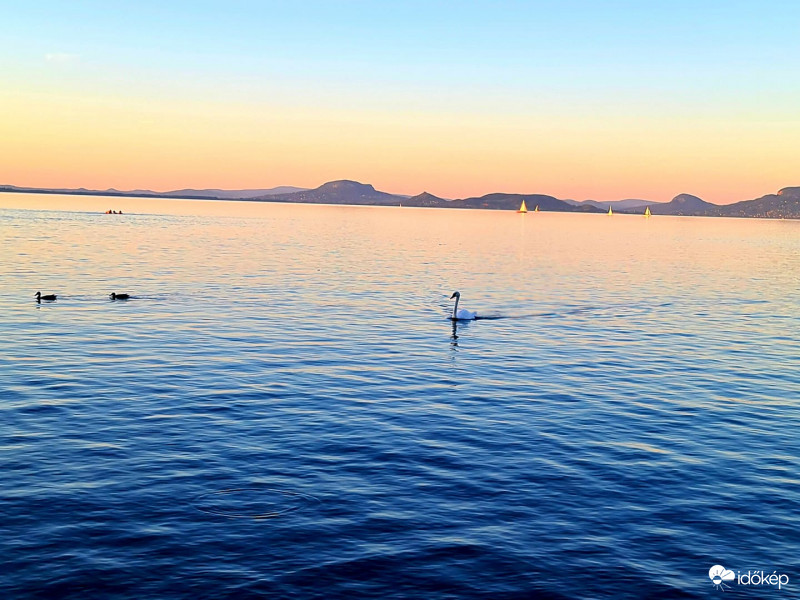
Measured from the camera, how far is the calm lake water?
17062 mm

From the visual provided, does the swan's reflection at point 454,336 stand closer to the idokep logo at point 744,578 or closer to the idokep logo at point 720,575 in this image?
the idokep logo at point 720,575

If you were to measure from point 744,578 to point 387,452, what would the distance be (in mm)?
10969

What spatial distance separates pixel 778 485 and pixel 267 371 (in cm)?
2171

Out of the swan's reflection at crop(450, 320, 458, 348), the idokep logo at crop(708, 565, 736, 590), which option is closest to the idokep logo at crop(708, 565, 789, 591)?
the idokep logo at crop(708, 565, 736, 590)

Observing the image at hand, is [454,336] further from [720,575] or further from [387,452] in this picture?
[720,575]

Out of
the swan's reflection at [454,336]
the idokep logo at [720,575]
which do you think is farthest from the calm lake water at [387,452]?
the swan's reflection at [454,336]

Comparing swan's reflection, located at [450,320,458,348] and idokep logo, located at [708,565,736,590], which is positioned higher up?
swan's reflection, located at [450,320,458,348]

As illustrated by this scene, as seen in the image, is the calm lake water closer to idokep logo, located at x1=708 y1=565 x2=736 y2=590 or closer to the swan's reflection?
idokep logo, located at x1=708 y1=565 x2=736 y2=590

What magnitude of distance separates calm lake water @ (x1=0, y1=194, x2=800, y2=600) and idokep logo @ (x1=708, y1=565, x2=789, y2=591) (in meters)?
0.26

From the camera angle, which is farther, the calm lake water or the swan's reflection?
the swan's reflection

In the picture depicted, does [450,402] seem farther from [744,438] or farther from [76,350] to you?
[76,350]

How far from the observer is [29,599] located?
50.1 ft

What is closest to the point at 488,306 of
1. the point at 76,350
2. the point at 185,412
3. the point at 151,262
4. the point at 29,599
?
the point at 76,350

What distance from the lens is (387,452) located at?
24.7m
